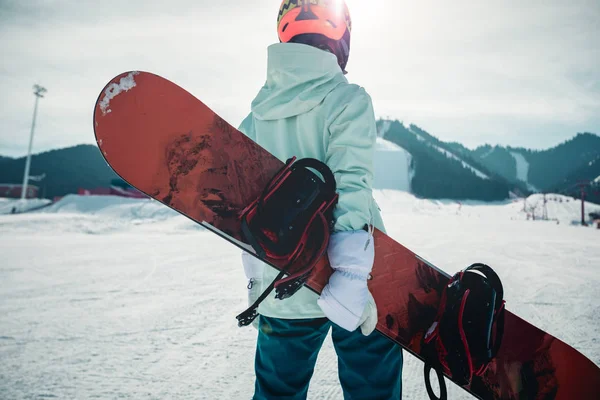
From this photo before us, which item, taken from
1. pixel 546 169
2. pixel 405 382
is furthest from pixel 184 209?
pixel 546 169

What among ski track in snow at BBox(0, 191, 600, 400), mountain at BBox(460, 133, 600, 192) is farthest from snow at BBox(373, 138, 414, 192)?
mountain at BBox(460, 133, 600, 192)

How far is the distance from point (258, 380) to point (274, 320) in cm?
25

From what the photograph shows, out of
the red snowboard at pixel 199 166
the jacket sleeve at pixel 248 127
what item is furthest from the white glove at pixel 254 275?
the jacket sleeve at pixel 248 127

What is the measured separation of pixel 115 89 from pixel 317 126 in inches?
31.5

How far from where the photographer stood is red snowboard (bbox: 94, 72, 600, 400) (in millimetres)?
1186

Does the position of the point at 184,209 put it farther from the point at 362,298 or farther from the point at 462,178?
the point at 462,178

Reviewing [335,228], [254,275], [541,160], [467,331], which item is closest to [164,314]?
[254,275]

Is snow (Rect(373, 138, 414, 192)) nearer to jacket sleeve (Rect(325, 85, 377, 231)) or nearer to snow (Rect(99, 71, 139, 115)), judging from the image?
jacket sleeve (Rect(325, 85, 377, 231))

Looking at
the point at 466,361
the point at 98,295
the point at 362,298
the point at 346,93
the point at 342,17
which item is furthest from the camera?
the point at 98,295

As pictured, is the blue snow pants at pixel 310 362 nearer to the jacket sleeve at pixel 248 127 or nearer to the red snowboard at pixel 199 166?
the red snowboard at pixel 199 166

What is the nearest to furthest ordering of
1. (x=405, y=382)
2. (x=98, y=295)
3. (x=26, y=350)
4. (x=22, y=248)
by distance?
(x=405, y=382) → (x=26, y=350) → (x=98, y=295) → (x=22, y=248)

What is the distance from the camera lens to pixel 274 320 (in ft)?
4.03

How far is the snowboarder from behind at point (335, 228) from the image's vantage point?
1026 millimetres

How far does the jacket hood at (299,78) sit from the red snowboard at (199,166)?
0.21 m
